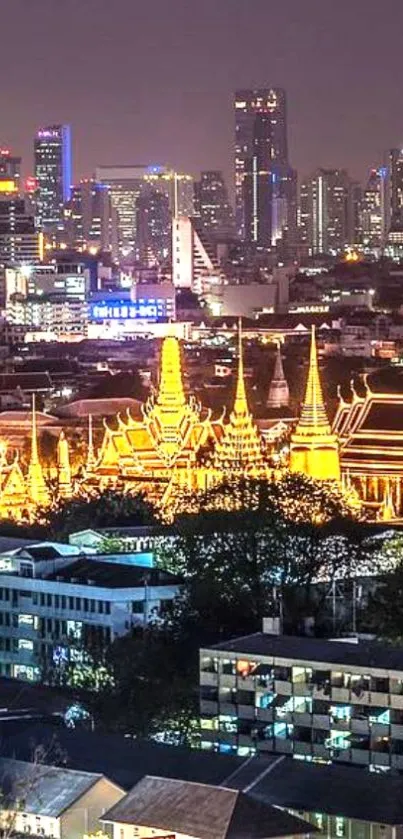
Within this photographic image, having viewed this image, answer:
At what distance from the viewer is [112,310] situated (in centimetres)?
9594

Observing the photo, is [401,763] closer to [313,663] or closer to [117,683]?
[313,663]

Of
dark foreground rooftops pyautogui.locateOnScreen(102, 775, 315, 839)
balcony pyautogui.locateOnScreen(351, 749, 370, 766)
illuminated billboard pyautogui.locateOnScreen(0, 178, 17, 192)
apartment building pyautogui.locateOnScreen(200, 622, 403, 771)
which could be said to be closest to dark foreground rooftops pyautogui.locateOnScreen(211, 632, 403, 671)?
apartment building pyautogui.locateOnScreen(200, 622, 403, 771)

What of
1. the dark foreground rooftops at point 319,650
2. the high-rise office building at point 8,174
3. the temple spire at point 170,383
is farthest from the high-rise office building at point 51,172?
the dark foreground rooftops at point 319,650

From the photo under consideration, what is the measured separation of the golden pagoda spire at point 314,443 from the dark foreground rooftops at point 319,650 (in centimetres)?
1305

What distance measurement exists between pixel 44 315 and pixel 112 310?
12.8 feet

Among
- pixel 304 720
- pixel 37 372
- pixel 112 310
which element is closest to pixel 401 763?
pixel 304 720

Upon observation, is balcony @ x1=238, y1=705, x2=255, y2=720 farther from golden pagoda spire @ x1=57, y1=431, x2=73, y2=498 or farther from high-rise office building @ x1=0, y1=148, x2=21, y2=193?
high-rise office building @ x1=0, y1=148, x2=21, y2=193

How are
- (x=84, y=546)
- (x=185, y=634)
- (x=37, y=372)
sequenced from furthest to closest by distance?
1. (x=37, y=372)
2. (x=84, y=546)
3. (x=185, y=634)

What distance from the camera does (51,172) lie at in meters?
132

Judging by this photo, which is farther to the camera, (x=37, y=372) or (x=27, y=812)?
(x=37, y=372)

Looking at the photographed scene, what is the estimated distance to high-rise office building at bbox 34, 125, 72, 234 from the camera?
13112cm

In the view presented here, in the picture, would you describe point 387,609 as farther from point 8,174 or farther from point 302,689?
point 8,174

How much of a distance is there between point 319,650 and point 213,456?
14.6 m

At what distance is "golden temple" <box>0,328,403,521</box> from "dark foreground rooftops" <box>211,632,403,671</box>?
39.1 feet
